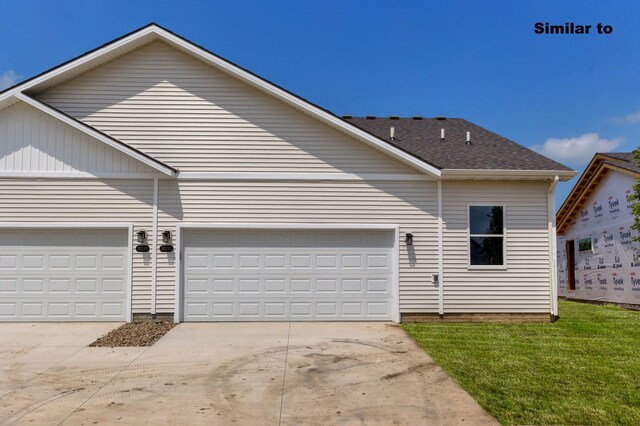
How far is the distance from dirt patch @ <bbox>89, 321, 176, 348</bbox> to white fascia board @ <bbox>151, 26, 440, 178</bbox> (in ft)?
18.5

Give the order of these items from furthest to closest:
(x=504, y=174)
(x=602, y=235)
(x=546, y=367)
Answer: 1. (x=602, y=235)
2. (x=504, y=174)
3. (x=546, y=367)

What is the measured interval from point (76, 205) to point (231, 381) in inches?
257

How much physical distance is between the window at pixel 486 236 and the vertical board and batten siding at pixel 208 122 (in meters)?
1.99

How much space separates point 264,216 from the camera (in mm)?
10852

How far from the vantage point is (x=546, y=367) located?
6.99 metres

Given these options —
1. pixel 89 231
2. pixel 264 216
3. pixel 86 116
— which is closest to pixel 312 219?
pixel 264 216

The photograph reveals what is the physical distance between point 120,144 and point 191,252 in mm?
2803

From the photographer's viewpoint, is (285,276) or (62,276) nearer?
(62,276)

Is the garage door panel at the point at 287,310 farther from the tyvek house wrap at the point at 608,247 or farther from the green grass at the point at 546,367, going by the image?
the tyvek house wrap at the point at 608,247

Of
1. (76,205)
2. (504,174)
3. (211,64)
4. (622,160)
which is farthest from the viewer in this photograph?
(622,160)

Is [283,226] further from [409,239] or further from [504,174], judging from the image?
[504,174]

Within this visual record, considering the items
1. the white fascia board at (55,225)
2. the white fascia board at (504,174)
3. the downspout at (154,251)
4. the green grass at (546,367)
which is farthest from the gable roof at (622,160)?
the white fascia board at (55,225)

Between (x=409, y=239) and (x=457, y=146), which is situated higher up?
(x=457, y=146)

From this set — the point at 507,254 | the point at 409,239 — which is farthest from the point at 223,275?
the point at 507,254
